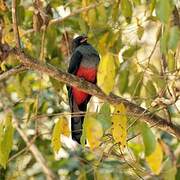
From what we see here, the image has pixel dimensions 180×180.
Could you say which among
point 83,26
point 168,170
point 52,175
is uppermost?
point 83,26

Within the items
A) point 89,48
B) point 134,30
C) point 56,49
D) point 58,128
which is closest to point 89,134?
point 58,128

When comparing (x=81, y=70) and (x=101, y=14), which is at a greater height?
(x=101, y=14)

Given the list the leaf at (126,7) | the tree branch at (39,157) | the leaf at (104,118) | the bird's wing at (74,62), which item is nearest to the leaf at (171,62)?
the leaf at (126,7)

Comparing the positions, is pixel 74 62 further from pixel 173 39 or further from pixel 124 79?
pixel 173 39

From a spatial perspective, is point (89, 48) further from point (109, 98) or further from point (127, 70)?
point (109, 98)

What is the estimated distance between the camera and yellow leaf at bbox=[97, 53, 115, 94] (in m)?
2.32

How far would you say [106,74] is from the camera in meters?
2.32

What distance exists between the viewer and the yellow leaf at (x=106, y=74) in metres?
2.32

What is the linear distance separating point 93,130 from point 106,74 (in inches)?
9.3

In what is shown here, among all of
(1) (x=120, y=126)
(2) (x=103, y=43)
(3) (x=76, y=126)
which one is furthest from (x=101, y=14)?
(1) (x=120, y=126)

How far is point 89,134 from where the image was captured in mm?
2418

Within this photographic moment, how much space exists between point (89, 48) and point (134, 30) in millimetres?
1387

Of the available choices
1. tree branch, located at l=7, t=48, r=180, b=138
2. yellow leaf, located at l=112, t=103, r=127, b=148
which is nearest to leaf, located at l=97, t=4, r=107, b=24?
tree branch, located at l=7, t=48, r=180, b=138

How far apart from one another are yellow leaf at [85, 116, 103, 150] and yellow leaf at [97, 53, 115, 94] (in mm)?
150
